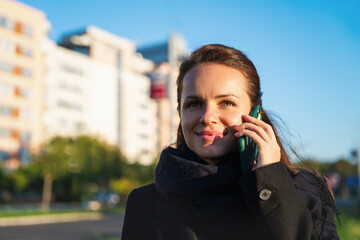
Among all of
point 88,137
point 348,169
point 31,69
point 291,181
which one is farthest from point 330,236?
point 348,169

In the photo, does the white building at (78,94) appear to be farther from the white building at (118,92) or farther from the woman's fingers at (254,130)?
the woman's fingers at (254,130)

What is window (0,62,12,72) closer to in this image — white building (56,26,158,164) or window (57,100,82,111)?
window (57,100,82,111)

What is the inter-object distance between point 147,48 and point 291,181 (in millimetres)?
149201

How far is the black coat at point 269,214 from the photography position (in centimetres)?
168

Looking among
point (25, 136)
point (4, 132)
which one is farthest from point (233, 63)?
point (25, 136)

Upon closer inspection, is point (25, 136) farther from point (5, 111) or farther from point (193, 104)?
point (193, 104)

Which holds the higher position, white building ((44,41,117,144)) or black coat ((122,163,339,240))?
white building ((44,41,117,144))

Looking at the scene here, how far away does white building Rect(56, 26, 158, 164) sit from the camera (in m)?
82.6

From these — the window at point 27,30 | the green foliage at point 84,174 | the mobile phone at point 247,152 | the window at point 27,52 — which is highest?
the window at point 27,30

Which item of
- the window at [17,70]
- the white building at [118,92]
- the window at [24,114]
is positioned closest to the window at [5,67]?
the window at [17,70]

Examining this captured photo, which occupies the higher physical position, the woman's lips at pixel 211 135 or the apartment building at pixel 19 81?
the apartment building at pixel 19 81

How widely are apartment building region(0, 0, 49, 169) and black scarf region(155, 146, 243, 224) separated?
60061mm

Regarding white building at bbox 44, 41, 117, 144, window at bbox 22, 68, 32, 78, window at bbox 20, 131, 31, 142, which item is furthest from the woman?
white building at bbox 44, 41, 117, 144

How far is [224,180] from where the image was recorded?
70.2 inches
